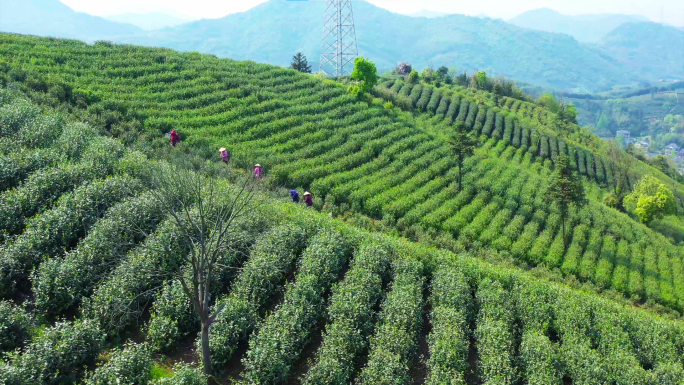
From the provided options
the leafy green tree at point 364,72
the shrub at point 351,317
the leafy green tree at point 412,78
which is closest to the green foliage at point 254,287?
the shrub at point 351,317

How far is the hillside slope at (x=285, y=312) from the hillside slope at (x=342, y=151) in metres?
8.78

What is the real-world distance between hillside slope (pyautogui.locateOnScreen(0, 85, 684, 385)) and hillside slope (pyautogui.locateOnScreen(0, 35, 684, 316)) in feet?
28.8

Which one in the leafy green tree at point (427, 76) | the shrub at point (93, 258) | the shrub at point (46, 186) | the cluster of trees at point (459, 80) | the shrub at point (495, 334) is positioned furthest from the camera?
the leafy green tree at point (427, 76)

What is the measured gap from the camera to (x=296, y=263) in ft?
48.7

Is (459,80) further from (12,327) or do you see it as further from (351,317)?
(12,327)

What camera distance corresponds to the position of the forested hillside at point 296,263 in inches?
442

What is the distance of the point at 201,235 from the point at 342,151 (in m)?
21.2

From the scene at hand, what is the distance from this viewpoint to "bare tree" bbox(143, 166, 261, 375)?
389 inches

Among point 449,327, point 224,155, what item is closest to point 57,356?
point 449,327

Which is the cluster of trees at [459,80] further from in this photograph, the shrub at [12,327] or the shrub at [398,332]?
the shrub at [12,327]

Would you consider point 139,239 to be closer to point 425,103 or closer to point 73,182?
point 73,182

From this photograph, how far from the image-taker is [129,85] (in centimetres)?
3294

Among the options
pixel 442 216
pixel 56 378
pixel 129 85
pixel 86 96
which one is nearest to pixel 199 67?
pixel 129 85

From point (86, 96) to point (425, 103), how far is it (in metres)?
38.5
